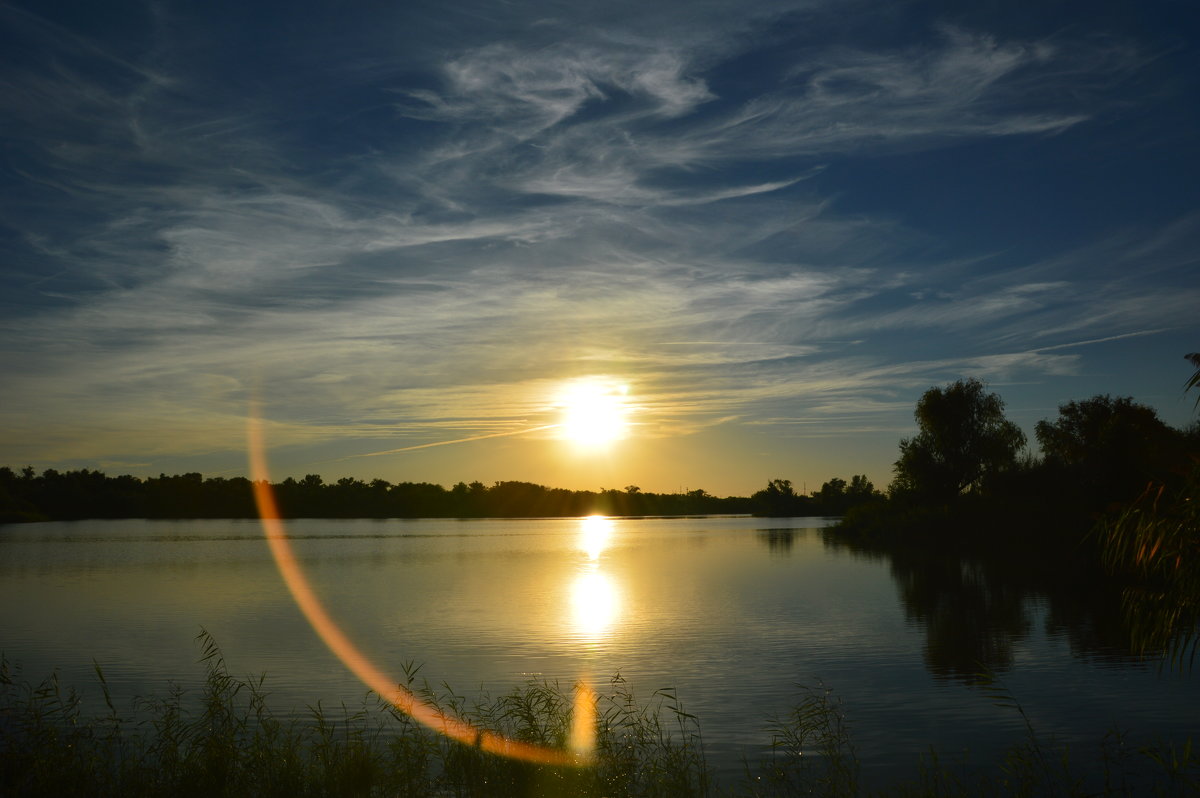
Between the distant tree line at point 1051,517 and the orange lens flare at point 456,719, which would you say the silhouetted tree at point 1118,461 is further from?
the orange lens flare at point 456,719

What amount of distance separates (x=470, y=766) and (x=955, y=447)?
84689mm

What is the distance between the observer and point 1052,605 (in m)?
36.6

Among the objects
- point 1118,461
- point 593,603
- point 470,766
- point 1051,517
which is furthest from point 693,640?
point 1051,517

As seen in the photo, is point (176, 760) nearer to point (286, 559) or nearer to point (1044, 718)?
point (1044, 718)

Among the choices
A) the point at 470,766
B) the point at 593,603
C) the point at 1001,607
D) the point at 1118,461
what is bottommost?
the point at 593,603

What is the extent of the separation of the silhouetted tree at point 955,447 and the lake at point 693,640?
108ft

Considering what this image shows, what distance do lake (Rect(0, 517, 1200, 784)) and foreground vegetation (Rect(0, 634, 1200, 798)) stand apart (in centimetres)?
88

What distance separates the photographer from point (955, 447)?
295 feet

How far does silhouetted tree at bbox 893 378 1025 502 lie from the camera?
292 ft

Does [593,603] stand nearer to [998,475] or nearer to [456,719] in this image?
[456,719]

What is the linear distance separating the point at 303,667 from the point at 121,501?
181369 millimetres

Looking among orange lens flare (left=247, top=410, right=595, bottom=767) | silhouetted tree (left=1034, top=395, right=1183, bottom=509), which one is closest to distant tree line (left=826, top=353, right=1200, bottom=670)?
silhouetted tree (left=1034, top=395, right=1183, bottom=509)

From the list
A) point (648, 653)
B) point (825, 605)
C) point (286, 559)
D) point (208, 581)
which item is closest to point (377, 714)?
point (648, 653)

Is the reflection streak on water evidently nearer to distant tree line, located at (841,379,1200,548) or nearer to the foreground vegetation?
the foreground vegetation
